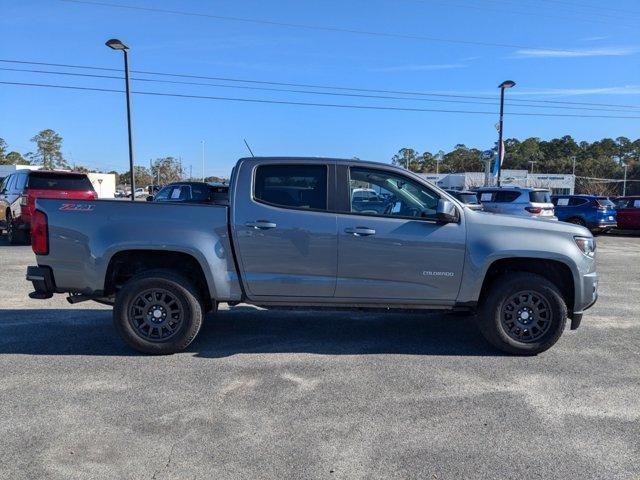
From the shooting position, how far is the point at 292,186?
5445 millimetres

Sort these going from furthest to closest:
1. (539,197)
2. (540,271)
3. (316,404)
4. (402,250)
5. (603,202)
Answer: (603,202) < (539,197) < (540,271) < (402,250) < (316,404)

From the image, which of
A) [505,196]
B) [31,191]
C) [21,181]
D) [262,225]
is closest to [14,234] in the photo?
[21,181]

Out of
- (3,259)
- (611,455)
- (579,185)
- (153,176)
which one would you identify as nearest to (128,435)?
(611,455)

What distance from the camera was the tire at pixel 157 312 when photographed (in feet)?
17.2

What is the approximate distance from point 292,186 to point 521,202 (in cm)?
1450

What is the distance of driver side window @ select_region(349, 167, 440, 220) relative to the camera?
17.7ft

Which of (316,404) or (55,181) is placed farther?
(55,181)

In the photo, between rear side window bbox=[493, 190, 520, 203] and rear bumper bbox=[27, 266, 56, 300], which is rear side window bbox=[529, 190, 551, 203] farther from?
rear bumper bbox=[27, 266, 56, 300]

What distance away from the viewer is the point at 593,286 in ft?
17.7

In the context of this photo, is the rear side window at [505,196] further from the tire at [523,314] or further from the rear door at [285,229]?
the rear door at [285,229]

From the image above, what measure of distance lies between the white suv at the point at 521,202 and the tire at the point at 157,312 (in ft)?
46.7

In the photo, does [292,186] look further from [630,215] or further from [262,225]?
[630,215]

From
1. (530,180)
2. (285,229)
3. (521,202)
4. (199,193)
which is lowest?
(521,202)

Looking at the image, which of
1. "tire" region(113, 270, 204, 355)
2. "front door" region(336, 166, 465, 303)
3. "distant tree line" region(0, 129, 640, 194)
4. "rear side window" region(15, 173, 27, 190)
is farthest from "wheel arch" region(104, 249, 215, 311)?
"distant tree line" region(0, 129, 640, 194)
